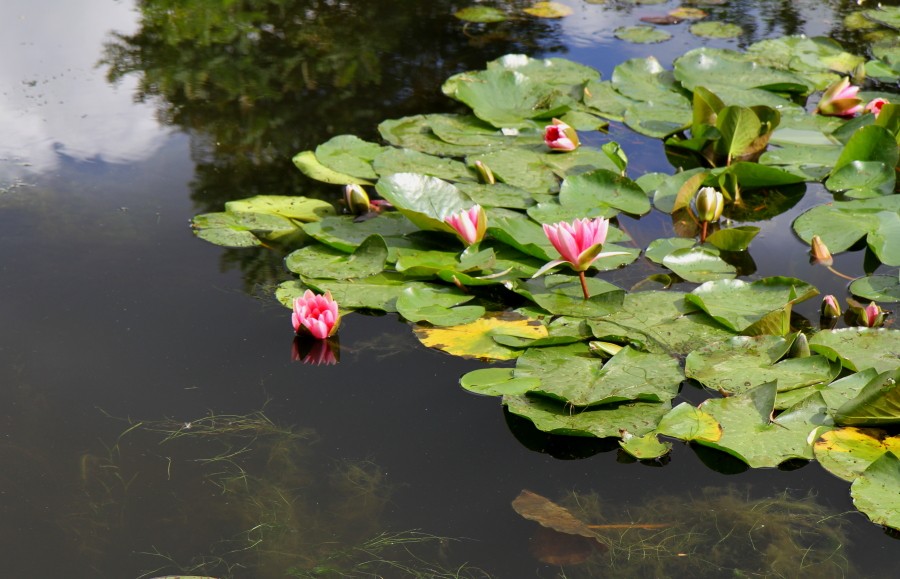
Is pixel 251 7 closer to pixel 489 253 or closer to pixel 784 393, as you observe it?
pixel 489 253

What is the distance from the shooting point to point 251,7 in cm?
541

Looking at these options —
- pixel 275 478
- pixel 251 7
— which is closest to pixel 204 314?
pixel 275 478

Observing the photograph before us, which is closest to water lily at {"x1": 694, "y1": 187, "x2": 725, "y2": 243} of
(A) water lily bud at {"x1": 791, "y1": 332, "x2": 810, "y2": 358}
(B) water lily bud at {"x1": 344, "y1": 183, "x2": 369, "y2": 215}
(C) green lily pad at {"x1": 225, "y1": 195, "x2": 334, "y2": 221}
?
(A) water lily bud at {"x1": 791, "y1": 332, "x2": 810, "y2": 358}

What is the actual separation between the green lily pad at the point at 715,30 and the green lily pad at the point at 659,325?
9.90 feet

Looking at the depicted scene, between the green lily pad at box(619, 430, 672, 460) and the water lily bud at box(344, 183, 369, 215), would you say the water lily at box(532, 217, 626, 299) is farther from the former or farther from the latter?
the water lily bud at box(344, 183, 369, 215)

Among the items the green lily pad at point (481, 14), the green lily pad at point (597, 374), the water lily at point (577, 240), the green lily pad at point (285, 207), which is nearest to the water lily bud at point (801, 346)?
the green lily pad at point (597, 374)

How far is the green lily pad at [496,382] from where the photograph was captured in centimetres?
242

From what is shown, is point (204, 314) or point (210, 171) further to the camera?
point (210, 171)

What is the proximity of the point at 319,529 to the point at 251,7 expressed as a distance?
13.6 ft

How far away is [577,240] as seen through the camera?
2.79 m

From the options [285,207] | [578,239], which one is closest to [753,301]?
[578,239]

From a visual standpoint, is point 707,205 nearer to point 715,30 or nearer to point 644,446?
point 644,446

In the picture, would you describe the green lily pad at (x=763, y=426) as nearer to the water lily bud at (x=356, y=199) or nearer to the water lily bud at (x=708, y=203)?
the water lily bud at (x=708, y=203)

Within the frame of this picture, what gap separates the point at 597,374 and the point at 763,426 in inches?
17.8
